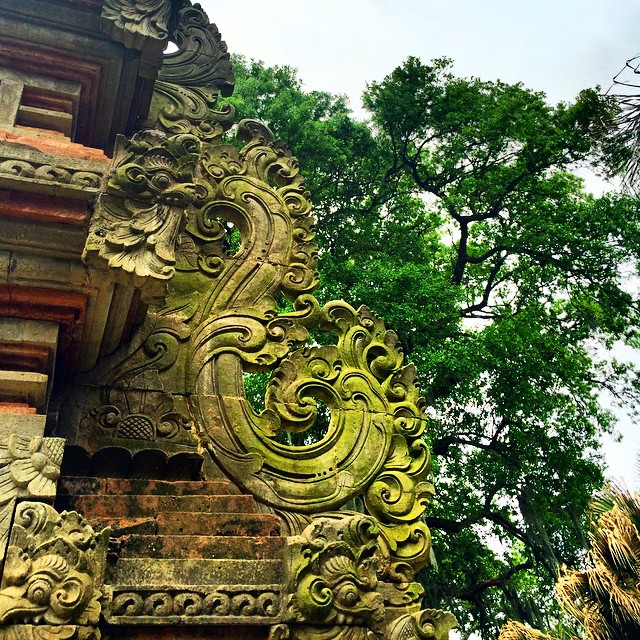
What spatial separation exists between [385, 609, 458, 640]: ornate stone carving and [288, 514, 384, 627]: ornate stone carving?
0.82 ft

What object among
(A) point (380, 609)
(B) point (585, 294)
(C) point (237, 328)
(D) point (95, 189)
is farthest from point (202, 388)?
(B) point (585, 294)

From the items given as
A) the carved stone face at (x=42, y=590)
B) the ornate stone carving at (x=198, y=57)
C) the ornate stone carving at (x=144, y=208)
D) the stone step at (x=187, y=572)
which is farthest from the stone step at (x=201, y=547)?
the ornate stone carving at (x=198, y=57)

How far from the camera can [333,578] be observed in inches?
135

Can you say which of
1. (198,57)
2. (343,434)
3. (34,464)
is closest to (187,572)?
(34,464)

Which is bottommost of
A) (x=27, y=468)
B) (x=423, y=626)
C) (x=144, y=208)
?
(x=423, y=626)

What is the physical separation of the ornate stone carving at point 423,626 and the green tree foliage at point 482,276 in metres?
9.41

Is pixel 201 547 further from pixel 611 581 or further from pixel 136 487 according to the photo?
pixel 611 581

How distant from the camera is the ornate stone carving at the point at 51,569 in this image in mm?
2799

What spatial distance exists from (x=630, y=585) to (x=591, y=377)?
10.7 meters

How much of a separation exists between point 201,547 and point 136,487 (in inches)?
22.3

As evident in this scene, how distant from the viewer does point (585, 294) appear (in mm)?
16312

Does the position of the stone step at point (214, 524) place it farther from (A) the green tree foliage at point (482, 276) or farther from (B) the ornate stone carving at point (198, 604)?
(A) the green tree foliage at point (482, 276)

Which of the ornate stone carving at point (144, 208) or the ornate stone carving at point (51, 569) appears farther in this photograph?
the ornate stone carving at point (144, 208)

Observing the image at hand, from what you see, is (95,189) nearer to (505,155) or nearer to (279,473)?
(279,473)
